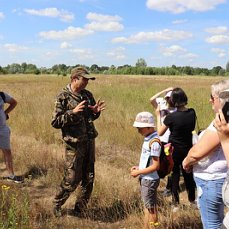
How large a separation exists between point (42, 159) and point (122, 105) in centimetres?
703

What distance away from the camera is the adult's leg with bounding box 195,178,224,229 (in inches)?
121

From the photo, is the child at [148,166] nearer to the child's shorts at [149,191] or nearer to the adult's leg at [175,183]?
the child's shorts at [149,191]

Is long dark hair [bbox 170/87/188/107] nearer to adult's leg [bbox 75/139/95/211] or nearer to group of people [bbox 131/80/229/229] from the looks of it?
group of people [bbox 131/80/229/229]

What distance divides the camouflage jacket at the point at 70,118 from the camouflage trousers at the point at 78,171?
0.34 feet

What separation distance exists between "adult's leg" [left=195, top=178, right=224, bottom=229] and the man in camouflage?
2037 millimetres

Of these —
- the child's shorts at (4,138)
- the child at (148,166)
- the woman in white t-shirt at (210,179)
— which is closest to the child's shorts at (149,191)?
the child at (148,166)

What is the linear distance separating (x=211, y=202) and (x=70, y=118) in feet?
7.19

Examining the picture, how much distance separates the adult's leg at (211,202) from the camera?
3080 mm

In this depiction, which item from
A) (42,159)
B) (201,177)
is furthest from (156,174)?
(42,159)

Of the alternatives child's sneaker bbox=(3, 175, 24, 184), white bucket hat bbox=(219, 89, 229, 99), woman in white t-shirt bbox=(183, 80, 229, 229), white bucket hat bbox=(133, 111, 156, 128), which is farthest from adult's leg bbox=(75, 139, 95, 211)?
white bucket hat bbox=(219, 89, 229, 99)

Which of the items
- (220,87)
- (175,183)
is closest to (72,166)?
(175,183)

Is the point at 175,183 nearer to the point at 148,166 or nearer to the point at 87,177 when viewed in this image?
the point at 87,177

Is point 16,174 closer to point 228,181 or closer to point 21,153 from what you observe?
point 21,153

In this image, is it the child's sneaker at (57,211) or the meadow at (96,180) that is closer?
the meadow at (96,180)
